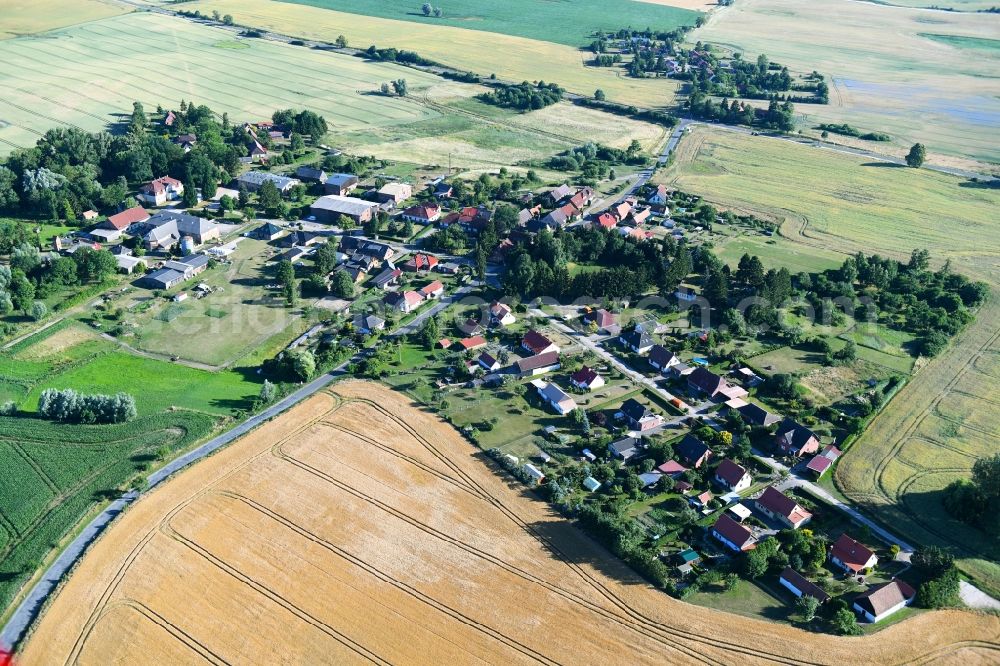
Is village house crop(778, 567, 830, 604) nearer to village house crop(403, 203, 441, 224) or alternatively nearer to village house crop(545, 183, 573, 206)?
village house crop(403, 203, 441, 224)

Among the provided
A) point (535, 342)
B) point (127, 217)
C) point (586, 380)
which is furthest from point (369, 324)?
point (127, 217)

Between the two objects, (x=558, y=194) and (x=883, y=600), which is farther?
(x=558, y=194)

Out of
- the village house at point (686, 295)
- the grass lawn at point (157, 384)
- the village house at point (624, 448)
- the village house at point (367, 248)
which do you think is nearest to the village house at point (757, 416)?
the village house at point (624, 448)

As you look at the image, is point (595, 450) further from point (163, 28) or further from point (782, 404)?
point (163, 28)

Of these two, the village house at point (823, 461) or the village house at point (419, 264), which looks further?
the village house at point (419, 264)

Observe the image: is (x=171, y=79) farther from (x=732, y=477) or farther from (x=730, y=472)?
(x=732, y=477)

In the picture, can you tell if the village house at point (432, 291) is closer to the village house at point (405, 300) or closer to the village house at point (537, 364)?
the village house at point (405, 300)
